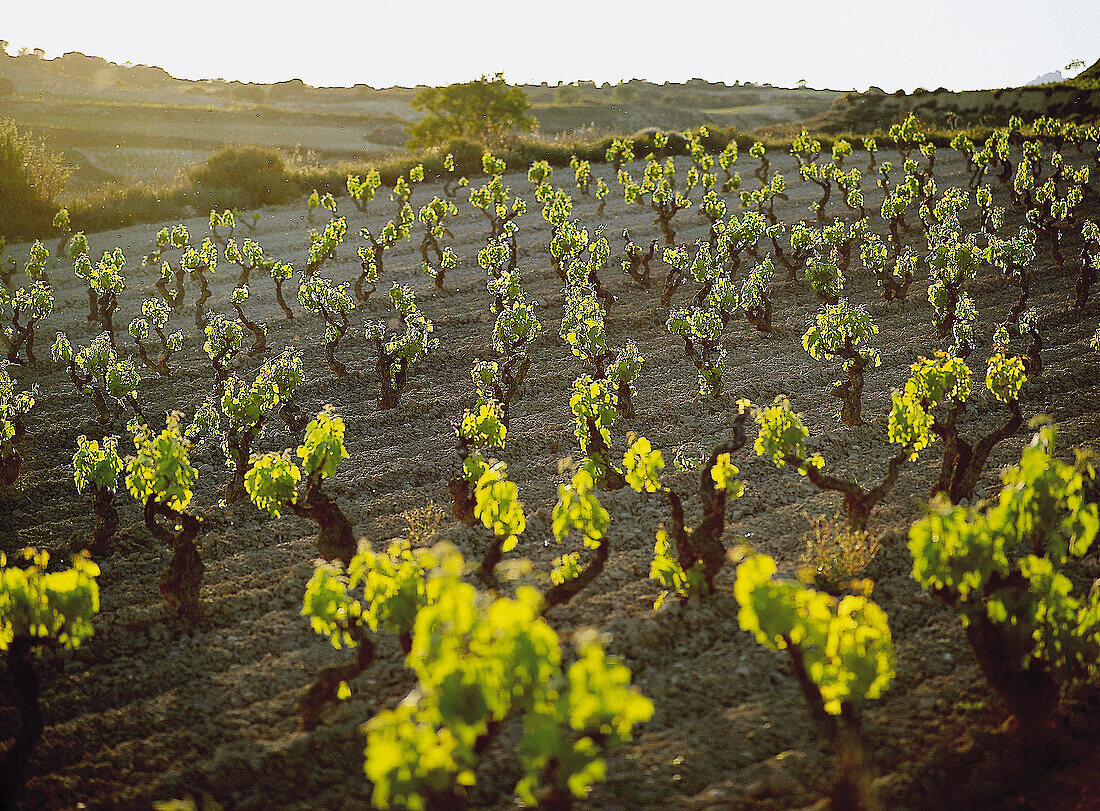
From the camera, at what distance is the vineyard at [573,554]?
152 inches

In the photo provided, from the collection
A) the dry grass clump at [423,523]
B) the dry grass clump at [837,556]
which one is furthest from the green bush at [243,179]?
the dry grass clump at [837,556]

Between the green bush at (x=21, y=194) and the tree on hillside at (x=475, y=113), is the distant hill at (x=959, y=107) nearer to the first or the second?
the tree on hillside at (x=475, y=113)

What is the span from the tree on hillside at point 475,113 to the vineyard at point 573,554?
80.3ft

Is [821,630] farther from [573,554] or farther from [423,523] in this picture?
[423,523]

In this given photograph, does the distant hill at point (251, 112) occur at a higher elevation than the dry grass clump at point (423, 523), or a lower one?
higher

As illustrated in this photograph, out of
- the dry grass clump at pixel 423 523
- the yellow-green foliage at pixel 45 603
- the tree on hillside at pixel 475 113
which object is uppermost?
the tree on hillside at pixel 475 113

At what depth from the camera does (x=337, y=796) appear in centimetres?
417

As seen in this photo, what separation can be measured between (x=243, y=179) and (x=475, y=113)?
639 inches

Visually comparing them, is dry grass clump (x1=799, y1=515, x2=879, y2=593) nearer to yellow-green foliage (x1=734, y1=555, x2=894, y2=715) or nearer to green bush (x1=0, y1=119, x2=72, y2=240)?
yellow-green foliage (x1=734, y1=555, x2=894, y2=715)

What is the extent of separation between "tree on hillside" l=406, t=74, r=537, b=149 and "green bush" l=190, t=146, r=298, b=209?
41.1 ft

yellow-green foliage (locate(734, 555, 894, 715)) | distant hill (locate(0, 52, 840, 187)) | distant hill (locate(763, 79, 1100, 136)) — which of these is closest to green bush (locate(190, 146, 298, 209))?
distant hill (locate(0, 52, 840, 187))

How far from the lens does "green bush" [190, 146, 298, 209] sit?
22.0 meters

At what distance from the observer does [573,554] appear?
20.8ft

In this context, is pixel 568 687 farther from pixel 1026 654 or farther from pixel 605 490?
pixel 605 490
